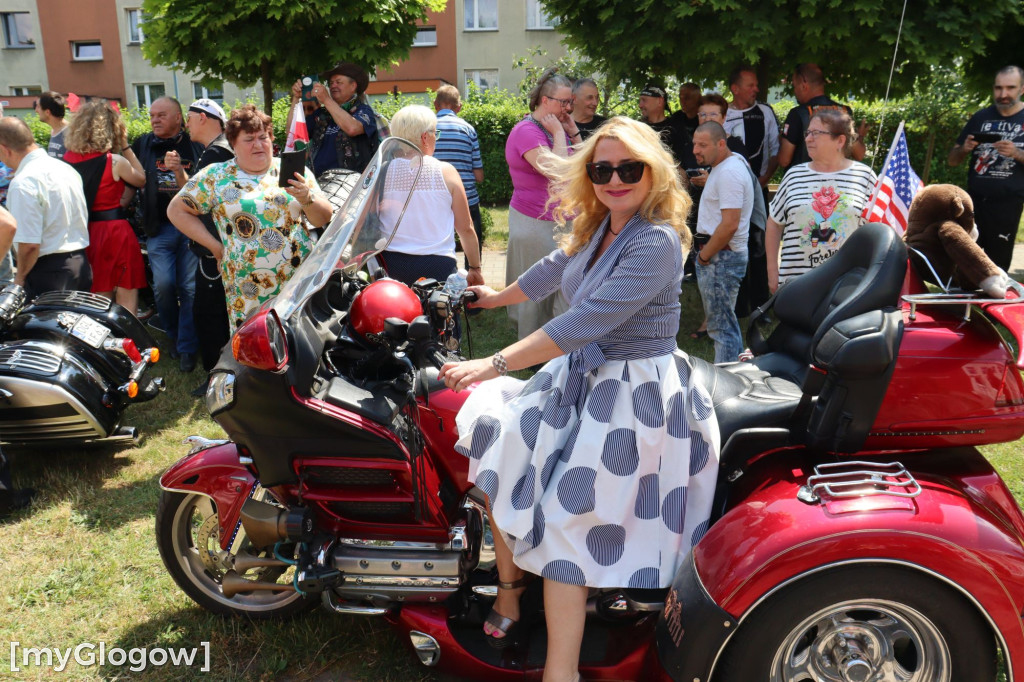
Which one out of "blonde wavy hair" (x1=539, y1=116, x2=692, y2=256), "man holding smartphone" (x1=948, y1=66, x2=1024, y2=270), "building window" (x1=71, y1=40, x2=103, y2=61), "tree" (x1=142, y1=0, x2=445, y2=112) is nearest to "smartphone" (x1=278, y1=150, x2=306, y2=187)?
"blonde wavy hair" (x1=539, y1=116, x2=692, y2=256)

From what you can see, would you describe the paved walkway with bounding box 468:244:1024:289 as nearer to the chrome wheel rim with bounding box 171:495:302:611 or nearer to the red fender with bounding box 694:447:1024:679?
the chrome wheel rim with bounding box 171:495:302:611

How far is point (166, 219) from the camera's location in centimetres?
653

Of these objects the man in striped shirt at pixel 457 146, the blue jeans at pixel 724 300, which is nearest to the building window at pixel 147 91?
the man in striped shirt at pixel 457 146

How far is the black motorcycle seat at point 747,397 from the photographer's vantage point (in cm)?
247

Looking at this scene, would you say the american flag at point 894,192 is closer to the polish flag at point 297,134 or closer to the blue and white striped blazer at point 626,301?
the blue and white striped blazer at point 626,301

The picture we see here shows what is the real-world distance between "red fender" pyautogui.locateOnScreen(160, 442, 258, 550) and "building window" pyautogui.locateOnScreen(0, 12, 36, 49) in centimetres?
3607

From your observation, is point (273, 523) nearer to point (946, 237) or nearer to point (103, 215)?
point (946, 237)

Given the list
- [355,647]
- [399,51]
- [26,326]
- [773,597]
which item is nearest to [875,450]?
[773,597]

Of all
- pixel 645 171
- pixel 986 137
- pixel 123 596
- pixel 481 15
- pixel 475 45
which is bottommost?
pixel 123 596

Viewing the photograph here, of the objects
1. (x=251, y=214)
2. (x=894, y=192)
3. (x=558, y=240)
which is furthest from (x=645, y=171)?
(x=251, y=214)

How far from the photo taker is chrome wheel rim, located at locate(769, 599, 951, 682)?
7.56 feet

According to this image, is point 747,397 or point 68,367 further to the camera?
point 68,367

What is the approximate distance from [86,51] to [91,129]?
30.7 metres

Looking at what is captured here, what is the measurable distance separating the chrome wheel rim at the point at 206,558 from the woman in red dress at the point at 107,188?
3.85 meters
